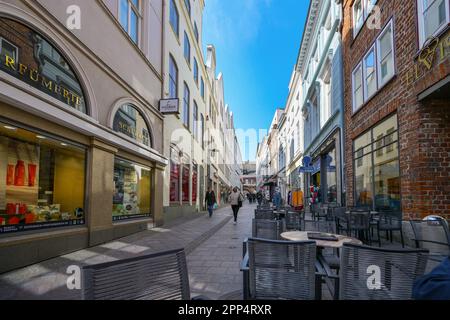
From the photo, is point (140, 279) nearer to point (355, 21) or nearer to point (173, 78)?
point (355, 21)

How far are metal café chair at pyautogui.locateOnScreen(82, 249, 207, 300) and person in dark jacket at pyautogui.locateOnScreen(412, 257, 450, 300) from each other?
5.35ft

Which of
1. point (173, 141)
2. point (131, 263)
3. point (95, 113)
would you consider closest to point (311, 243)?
point (131, 263)

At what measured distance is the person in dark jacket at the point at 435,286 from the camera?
1.69m

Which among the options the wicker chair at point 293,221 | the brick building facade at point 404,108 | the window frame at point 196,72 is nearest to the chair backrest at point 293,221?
the wicker chair at point 293,221

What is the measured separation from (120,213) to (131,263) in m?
8.17

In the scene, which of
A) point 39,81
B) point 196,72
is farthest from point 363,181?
point 196,72

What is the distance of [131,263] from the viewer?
2.20 metres

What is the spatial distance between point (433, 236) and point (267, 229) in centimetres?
281

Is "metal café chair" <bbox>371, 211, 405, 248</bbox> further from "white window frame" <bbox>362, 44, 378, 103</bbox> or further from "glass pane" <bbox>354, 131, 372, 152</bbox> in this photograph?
"white window frame" <bbox>362, 44, 378, 103</bbox>

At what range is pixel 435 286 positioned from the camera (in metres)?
1.72

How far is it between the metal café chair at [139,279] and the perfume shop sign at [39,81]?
16.0ft

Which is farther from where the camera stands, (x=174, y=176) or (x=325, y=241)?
(x=174, y=176)

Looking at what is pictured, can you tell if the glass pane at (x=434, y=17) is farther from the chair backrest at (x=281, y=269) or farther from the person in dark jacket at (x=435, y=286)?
the person in dark jacket at (x=435, y=286)

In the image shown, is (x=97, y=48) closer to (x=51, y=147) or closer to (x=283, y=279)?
(x=51, y=147)
